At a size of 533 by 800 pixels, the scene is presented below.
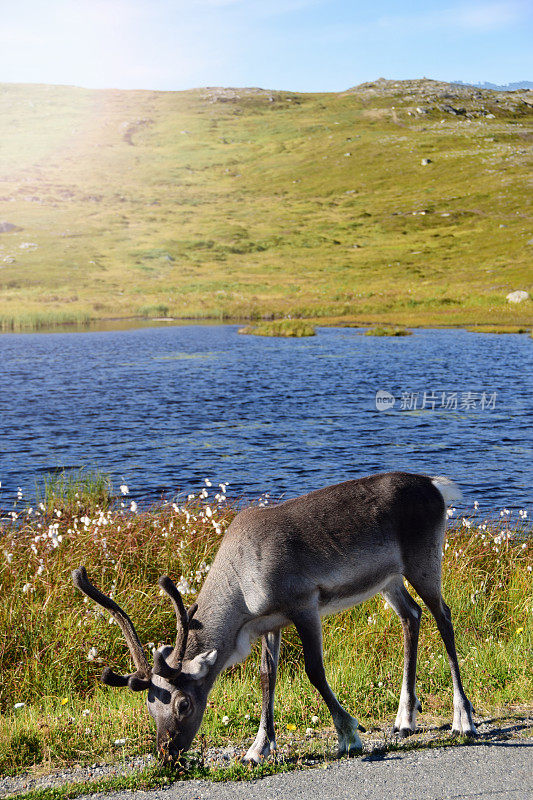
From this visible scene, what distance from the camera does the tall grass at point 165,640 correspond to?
25.2 ft

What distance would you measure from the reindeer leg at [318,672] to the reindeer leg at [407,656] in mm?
697

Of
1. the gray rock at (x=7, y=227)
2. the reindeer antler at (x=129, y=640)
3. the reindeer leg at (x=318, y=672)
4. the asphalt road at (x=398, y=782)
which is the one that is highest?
the gray rock at (x=7, y=227)

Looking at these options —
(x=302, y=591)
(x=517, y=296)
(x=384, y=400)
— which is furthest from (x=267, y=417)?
(x=517, y=296)

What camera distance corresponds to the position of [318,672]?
6.75 meters

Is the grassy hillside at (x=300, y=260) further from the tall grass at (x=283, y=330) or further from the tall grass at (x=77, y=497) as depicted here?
the tall grass at (x=77, y=497)

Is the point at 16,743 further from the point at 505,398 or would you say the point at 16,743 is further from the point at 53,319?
the point at 53,319

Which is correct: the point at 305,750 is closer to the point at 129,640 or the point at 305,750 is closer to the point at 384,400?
the point at 129,640

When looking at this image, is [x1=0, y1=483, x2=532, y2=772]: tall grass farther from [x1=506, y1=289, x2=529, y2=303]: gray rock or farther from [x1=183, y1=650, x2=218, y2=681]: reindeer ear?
[x1=506, y1=289, x2=529, y2=303]: gray rock

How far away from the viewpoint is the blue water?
2430 cm

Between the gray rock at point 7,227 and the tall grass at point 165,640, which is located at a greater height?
the gray rock at point 7,227

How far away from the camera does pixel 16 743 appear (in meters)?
7.30

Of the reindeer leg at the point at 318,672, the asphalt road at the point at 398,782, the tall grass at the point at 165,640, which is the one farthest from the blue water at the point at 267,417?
the asphalt road at the point at 398,782

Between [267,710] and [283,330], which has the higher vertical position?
[283,330]

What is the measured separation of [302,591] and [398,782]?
5.62ft
